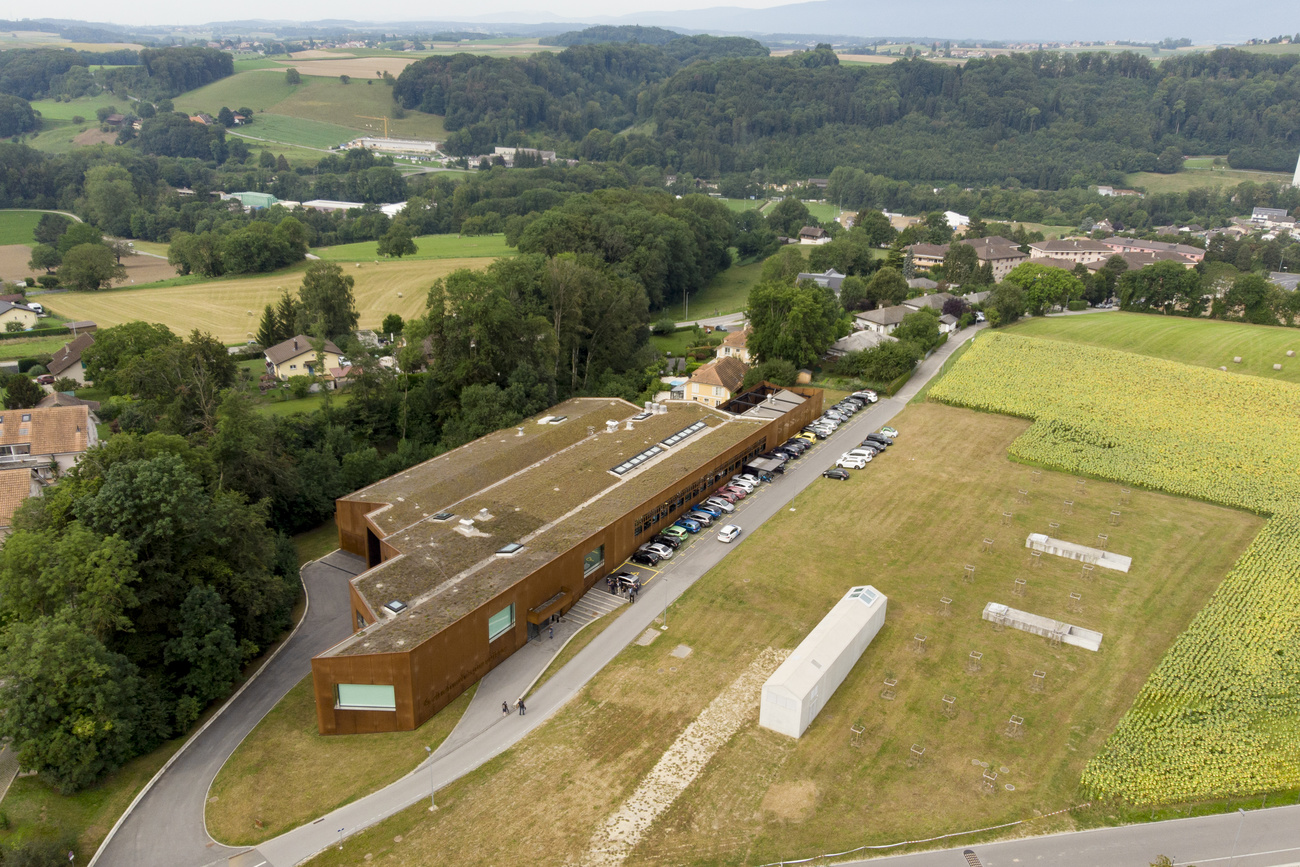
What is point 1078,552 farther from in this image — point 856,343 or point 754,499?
point 856,343

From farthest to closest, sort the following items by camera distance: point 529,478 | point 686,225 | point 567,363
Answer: point 686,225 → point 567,363 → point 529,478

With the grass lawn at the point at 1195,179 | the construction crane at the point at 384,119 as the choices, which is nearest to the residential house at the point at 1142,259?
the grass lawn at the point at 1195,179

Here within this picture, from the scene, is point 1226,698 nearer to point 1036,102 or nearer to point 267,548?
point 267,548

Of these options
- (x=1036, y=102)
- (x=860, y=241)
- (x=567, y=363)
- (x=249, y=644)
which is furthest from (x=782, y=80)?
(x=249, y=644)

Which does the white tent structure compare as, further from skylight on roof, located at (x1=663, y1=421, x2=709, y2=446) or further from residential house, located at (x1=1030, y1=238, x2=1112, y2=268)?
residential house, located at (x1=1030, y1=238, x2=1112, y2=268)

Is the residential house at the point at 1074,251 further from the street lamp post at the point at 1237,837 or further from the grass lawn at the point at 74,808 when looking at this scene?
the grass lawn at the point at 74,808

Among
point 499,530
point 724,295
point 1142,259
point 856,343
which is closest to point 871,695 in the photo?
point 499,530
